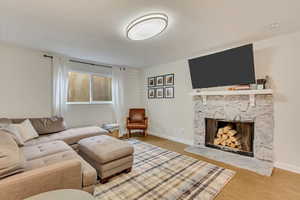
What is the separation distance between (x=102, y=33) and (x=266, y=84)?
3.07 meters

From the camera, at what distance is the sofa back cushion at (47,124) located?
2.71 m

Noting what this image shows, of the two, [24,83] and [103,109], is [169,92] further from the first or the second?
[24,83]

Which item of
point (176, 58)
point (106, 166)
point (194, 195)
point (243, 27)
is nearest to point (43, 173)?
point (106, 166)

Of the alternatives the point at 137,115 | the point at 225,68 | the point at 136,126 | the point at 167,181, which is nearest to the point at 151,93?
the point at 137,115

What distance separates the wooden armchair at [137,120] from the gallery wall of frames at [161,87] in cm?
67

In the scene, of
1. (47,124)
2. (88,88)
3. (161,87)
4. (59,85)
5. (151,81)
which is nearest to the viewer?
(47,124)

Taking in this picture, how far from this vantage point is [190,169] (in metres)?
2.30

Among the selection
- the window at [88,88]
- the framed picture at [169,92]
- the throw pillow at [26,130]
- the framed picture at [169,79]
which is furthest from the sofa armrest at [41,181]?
the framed picture at [169,79]

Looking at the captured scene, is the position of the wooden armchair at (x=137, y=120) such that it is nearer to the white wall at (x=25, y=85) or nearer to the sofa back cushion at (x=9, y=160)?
the white wall at (x=25, y=85)

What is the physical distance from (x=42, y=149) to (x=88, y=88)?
226 centimetres

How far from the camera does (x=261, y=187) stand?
1.84m

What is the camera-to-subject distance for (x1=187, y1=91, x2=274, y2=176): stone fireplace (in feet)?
7.99

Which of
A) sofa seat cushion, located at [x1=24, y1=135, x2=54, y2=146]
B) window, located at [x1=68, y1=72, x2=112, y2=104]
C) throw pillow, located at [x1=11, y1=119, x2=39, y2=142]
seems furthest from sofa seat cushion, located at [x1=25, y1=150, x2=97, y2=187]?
window, located at [x1=68, y1=72, x2=112, y2=104]

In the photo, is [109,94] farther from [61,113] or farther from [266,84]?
[266,84]
